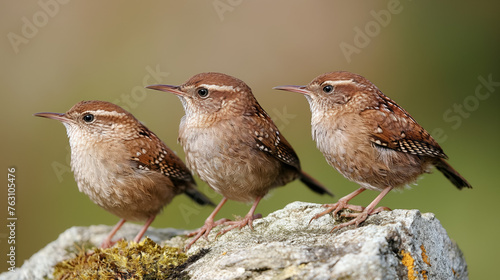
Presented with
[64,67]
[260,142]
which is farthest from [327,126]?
[64,67]

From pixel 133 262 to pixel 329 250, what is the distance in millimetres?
1576

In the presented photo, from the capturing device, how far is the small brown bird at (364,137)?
16.5 ft

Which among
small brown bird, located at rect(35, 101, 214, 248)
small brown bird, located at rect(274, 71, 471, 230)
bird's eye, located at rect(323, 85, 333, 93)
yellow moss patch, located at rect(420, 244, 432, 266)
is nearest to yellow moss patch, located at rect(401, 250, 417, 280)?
yellow moss patch, located at rect(420, 244, 432, 266)

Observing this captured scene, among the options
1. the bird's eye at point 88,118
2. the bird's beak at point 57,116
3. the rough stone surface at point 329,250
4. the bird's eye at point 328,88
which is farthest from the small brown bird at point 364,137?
the bird's beak at point 57,116

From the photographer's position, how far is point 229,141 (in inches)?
215

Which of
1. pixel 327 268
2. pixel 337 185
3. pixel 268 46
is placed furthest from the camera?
pixel 268 46

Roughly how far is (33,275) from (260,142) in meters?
2.80

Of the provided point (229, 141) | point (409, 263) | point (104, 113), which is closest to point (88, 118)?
point (104, 113)

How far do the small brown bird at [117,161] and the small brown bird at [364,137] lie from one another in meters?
1.73

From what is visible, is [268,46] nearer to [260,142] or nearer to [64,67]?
[64,67]

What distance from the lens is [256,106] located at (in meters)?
5.82

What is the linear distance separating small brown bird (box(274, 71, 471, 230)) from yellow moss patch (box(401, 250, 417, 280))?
1.95ft

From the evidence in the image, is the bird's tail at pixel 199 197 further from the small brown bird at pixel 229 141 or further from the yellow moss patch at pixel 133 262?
the yellow moss patch at pixel 133 262

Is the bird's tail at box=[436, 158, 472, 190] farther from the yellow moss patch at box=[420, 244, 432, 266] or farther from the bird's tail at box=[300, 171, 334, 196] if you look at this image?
the bird's tail at box=[300, 171, 334, 196]
